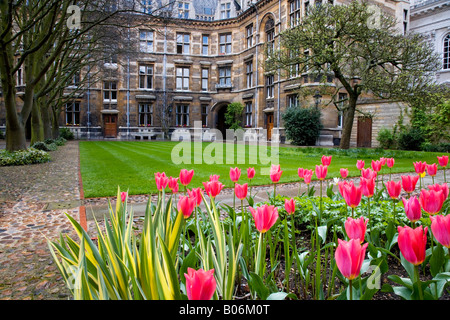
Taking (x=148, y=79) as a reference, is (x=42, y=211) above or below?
below

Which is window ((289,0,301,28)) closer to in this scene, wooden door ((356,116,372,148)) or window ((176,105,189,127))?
wooden door ((356,116,372,148))

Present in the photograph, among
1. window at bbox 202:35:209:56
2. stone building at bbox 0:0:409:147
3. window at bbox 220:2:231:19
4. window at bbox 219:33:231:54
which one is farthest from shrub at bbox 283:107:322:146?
window at bbox 220:2:231:19

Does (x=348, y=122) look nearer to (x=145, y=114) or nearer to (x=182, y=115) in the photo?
(x=182, y=115)

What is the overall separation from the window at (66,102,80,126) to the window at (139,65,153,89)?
20.5ft

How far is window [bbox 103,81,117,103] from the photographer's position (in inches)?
1113

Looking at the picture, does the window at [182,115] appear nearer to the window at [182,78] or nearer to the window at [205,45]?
the window at [182,78]

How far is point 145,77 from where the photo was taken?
28.9m

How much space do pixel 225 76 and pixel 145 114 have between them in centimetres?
861

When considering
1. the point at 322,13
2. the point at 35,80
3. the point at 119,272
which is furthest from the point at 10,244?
the point at 322,13

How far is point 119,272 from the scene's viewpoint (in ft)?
3.64

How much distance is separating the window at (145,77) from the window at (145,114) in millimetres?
1817

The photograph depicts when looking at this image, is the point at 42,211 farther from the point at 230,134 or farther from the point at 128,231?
the point at 230,134

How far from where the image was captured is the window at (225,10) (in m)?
29.9
